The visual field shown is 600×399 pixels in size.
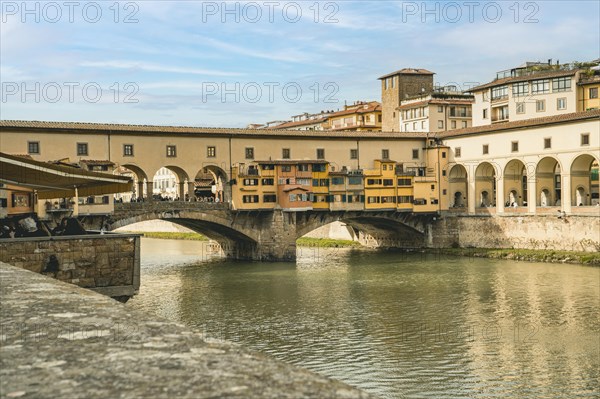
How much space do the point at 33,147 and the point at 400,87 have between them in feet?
127

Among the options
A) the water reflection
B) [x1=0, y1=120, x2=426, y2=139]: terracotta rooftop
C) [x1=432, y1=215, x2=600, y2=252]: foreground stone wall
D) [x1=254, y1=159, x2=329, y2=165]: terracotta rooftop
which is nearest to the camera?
the water reflection

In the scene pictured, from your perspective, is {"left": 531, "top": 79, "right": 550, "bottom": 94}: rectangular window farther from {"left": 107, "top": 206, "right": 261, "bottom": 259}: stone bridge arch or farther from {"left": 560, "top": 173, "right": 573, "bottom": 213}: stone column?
{"left": 107, "top": 206, "right": 261, "bottom": 259}: stone bridge arch

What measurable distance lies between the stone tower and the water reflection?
31.0m

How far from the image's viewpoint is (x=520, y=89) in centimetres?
5672

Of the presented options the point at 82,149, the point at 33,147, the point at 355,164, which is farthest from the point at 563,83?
the point at 33,147

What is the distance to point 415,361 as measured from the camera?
17.5 metres

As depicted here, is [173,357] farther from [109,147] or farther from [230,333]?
[109,147]

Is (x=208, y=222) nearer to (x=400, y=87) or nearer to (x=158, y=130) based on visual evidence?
(x=158, y=130)

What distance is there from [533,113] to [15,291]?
2119 inches

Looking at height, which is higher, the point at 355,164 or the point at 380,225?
the point at 355,164

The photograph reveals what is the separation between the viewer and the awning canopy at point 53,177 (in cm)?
1454

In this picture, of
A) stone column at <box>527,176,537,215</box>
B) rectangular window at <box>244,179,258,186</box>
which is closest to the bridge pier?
rectangular window at <box>244,179,258,186</box>

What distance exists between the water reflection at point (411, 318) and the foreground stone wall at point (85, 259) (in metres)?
3.23

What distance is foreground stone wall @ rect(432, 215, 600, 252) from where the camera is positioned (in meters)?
40.3
